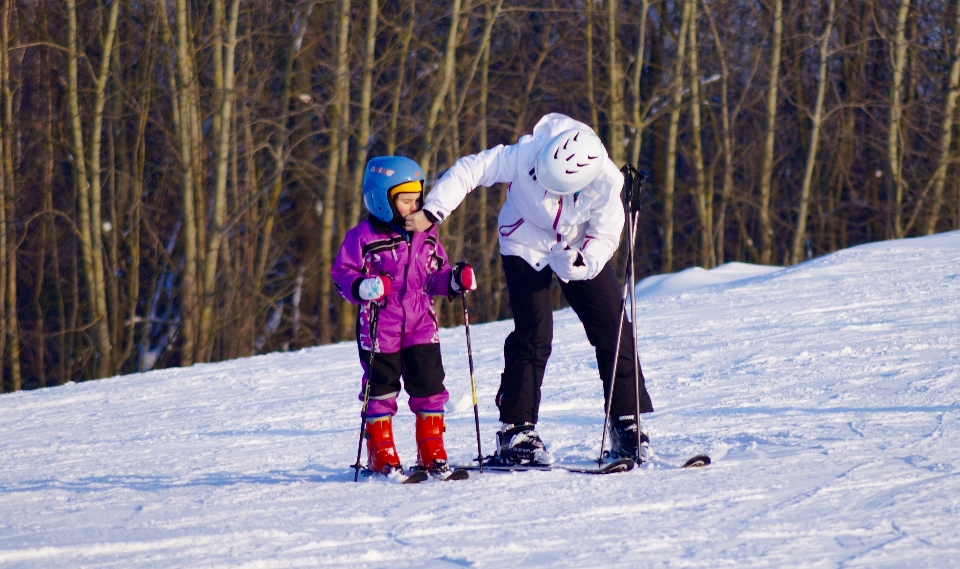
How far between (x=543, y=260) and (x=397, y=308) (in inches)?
25.2

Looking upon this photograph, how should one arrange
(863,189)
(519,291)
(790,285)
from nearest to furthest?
(519,291) < (790,285) < (863,189)

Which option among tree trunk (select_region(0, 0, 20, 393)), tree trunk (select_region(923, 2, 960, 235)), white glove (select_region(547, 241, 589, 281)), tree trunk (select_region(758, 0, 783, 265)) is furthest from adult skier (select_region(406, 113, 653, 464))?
tree trunk (select_region(923, 2, 960, 235))

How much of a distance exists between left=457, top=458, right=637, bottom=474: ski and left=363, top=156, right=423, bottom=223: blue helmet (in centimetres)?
110

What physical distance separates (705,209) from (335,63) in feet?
24.9

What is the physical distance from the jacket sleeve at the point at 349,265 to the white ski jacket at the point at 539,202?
0.34 metres

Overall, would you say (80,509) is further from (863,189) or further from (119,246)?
(863,189)

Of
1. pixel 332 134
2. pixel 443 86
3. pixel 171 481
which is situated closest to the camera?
pixel 171 481

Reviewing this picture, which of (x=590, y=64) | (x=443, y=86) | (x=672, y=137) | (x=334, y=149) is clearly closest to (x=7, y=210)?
(x=334, y=149)

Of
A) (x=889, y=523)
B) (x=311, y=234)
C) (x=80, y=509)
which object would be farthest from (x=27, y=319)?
(x=889, y=523)

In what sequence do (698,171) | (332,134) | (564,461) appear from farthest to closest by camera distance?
(698,171) < (332,134) < (564,461)

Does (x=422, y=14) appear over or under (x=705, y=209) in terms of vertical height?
over

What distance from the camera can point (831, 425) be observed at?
15.3ft

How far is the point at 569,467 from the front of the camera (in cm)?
423

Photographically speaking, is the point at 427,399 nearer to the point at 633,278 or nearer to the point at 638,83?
the point at 633,278
